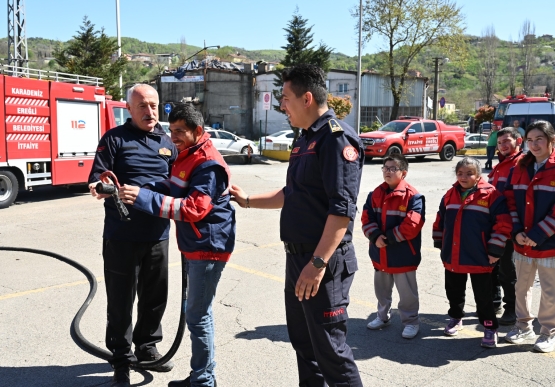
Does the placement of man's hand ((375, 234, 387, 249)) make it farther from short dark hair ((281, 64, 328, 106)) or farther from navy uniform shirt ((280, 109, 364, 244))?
short dark hair ((281, 64, 328, 106))

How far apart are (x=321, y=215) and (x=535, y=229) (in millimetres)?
2248

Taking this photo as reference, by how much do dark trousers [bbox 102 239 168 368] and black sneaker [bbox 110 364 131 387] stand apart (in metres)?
0.04

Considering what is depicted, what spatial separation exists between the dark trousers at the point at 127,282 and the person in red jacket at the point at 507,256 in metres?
3.04

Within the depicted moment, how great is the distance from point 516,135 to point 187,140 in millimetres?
3409

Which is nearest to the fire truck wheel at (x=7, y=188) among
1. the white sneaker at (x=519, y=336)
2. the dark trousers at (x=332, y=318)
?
the dark trousers at (x=332, y=318)

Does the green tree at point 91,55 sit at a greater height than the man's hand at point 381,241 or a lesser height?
greater

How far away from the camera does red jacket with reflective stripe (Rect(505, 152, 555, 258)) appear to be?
4309mm

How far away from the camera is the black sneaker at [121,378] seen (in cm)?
371

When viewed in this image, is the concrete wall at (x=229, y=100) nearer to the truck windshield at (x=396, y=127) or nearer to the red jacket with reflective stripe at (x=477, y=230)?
the truck windshield at (x=396, y=127)

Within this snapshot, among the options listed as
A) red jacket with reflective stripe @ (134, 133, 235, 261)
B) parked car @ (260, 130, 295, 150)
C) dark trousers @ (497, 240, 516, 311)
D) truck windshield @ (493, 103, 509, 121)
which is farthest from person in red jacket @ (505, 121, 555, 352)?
parked car @ (260, 130, 295, 150)

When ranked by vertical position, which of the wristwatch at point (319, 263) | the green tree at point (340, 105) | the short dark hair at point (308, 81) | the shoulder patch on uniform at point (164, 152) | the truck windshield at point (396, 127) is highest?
the green tree at point (340, 105)

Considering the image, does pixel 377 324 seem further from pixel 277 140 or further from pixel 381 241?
pixel 277 140

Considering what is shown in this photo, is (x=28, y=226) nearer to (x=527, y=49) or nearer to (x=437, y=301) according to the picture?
(x=437, y=301)

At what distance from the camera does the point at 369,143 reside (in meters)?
21.4
